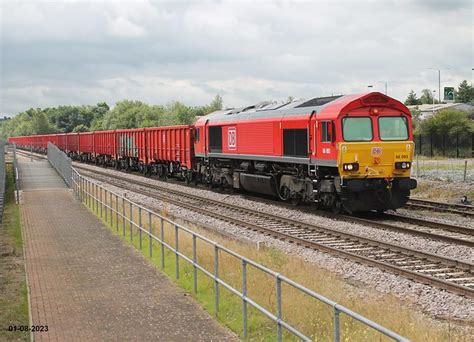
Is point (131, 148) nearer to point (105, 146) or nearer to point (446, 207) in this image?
point (105, 146)

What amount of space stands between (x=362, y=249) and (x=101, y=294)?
656cm

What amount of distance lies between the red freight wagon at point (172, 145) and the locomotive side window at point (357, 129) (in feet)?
49.5

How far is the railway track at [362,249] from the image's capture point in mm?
12000

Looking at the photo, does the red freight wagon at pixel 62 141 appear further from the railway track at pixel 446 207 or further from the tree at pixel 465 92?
the tree at pixel 465 92

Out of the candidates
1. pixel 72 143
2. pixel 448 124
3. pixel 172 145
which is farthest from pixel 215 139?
pixel 72 143

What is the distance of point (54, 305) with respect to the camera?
32.9 feet

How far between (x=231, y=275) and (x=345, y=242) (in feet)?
16.7

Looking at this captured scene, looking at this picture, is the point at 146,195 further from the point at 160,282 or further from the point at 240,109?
the point at 160,282

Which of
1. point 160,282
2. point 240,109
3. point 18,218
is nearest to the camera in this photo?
point 160,282

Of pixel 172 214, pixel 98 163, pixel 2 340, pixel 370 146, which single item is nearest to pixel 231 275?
pixel 2 340

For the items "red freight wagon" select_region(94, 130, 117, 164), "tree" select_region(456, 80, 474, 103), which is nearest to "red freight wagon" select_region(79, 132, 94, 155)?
"red freight wagon" select_region(94, 130, 117, 164)

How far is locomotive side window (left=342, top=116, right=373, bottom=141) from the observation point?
1942 centimetres

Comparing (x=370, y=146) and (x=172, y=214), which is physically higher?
(x=370, y=146)

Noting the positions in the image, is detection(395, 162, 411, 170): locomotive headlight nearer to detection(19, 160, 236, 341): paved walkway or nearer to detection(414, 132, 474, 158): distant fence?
detection(19, 160, 236, 341): paved walkway
